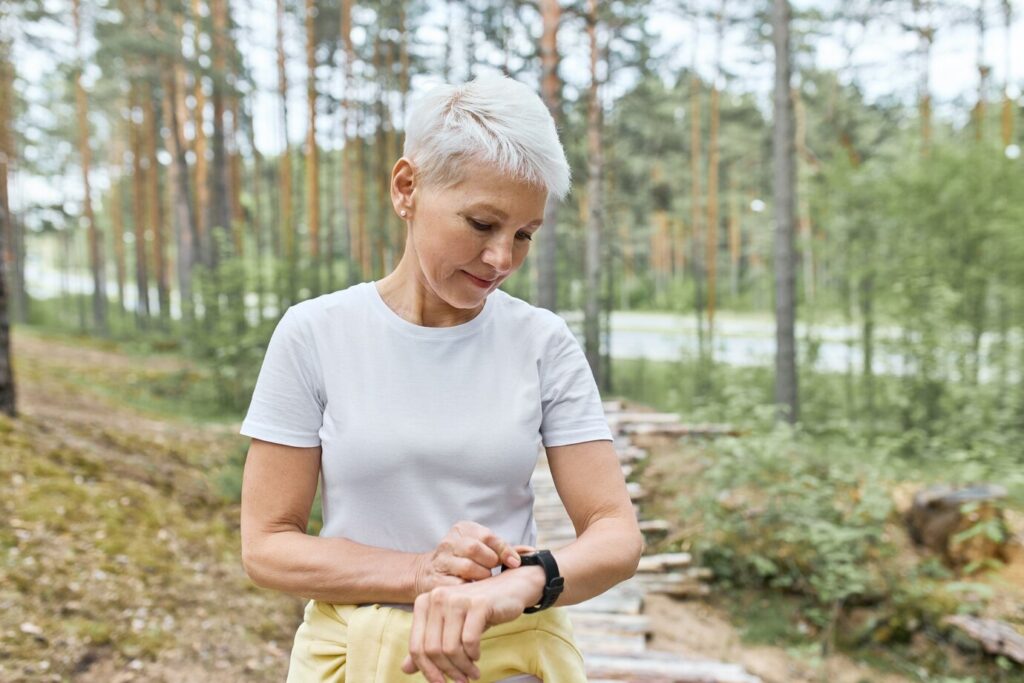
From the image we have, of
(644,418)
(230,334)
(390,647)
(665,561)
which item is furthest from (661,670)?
(230,334)

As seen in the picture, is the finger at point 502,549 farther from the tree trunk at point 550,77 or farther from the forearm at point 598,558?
the tree trunk at point 550,77

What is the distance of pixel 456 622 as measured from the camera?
1.11m

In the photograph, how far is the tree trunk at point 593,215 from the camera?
38.0 ft

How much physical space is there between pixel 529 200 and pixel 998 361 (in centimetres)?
940

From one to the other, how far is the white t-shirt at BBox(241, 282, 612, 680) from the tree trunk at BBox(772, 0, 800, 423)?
903cm

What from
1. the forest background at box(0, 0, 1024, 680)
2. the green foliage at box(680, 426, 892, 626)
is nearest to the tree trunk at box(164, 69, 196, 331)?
the forest background at box(0, 0, 1024, 680)

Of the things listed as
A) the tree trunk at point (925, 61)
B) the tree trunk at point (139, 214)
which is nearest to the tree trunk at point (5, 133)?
the tree trunk at point (139, 214)

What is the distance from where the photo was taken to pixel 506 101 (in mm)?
1266

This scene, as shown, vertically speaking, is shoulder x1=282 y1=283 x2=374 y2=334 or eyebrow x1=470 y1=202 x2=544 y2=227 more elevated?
eyebrow x1=470 y1=202 x2=544 y2=227

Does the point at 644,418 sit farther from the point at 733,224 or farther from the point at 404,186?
the point at 733,224

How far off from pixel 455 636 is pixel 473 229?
63cm

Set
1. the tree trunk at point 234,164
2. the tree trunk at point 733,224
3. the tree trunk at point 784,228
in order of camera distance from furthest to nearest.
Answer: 1. the tree trunk at point 733,224
2. the tree trunk at point 234,164
3. the tree trunk at point 784,228

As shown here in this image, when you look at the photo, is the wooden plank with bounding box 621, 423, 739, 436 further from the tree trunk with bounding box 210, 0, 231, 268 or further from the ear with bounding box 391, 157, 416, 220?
the tree trunk with bounding box 210, 0, 231, 268

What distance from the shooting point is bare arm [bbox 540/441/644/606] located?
4.05ft
